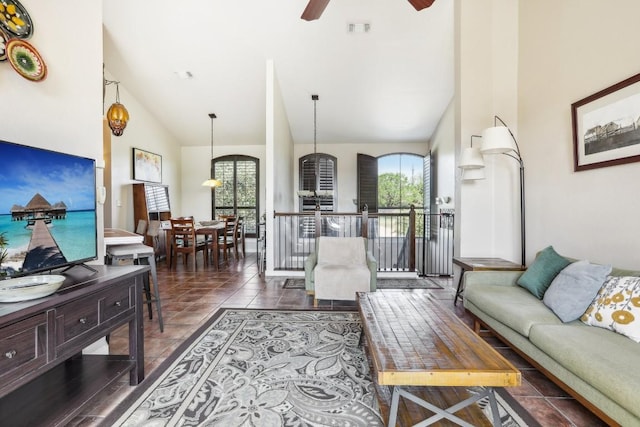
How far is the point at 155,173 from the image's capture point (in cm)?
656

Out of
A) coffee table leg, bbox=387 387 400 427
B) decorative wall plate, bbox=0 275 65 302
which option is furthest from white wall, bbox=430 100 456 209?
decorative wall plate, bbox=0 275 65 302

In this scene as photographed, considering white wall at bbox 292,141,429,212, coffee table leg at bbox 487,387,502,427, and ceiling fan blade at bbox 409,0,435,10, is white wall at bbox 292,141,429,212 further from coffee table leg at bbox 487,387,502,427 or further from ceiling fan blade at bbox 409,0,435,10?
coffee table leg at bbox 487,387,502,427

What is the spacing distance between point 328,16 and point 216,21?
1.57 metres

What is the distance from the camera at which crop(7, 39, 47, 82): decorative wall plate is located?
1.66 m

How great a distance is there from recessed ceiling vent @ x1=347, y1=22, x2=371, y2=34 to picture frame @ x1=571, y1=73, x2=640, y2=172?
2.78 meters

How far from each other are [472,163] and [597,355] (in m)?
2.22

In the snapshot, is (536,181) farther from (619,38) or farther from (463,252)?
(619,38)

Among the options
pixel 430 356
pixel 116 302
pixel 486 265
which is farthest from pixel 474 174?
pixel 116 302

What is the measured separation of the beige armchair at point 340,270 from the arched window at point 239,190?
4246mm

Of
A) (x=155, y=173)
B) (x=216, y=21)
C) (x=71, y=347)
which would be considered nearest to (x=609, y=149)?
(x=71, y=347)

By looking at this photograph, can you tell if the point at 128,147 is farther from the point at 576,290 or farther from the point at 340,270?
the point at 576,290

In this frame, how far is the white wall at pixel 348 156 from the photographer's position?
7.69m

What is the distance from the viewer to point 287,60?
4.93 meters

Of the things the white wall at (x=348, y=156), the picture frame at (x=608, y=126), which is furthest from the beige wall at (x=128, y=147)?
the picture frame at (x=608, y=126)
